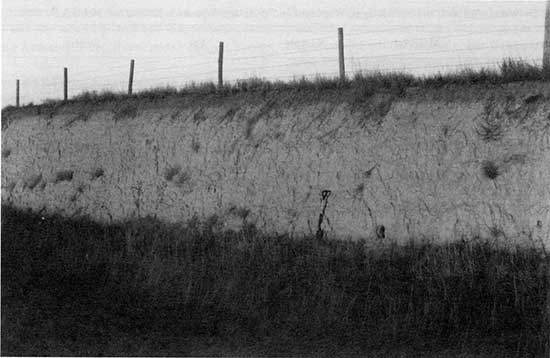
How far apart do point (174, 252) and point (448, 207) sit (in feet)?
16.5

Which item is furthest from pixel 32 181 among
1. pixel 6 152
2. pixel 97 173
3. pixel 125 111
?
pixel 125 111

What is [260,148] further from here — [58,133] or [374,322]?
[58,133]

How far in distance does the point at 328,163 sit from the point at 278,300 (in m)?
4.70

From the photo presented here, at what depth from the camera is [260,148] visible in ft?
58.7

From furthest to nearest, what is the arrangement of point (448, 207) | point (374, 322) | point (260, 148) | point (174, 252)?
point (260, 148) → point (174, 252) → point (448, 207) → point (374, 322)

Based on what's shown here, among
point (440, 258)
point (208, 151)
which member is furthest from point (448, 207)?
point (208, 151)

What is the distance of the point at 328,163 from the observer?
54.3 feet

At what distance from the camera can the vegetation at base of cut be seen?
15580mm

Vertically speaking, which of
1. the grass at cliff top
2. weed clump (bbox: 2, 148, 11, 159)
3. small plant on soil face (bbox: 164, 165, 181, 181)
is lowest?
the grass at cliff top

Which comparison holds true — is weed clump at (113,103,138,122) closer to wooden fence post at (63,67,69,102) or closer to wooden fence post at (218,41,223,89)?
wooden fence post at (218,41,223,89)

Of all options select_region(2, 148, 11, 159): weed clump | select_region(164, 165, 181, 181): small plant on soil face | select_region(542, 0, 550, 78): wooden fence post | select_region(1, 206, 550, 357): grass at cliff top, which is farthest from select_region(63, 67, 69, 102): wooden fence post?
select_region(542, 0, 550, 78): wooden fence post

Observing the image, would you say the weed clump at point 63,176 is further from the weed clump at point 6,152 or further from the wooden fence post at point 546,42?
the wooden fence post at point 546,42

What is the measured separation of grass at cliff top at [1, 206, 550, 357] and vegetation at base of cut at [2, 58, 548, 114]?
3389 mm

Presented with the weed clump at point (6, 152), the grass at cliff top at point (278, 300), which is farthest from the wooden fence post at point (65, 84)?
the grass at cliff top at point (278, 300)
